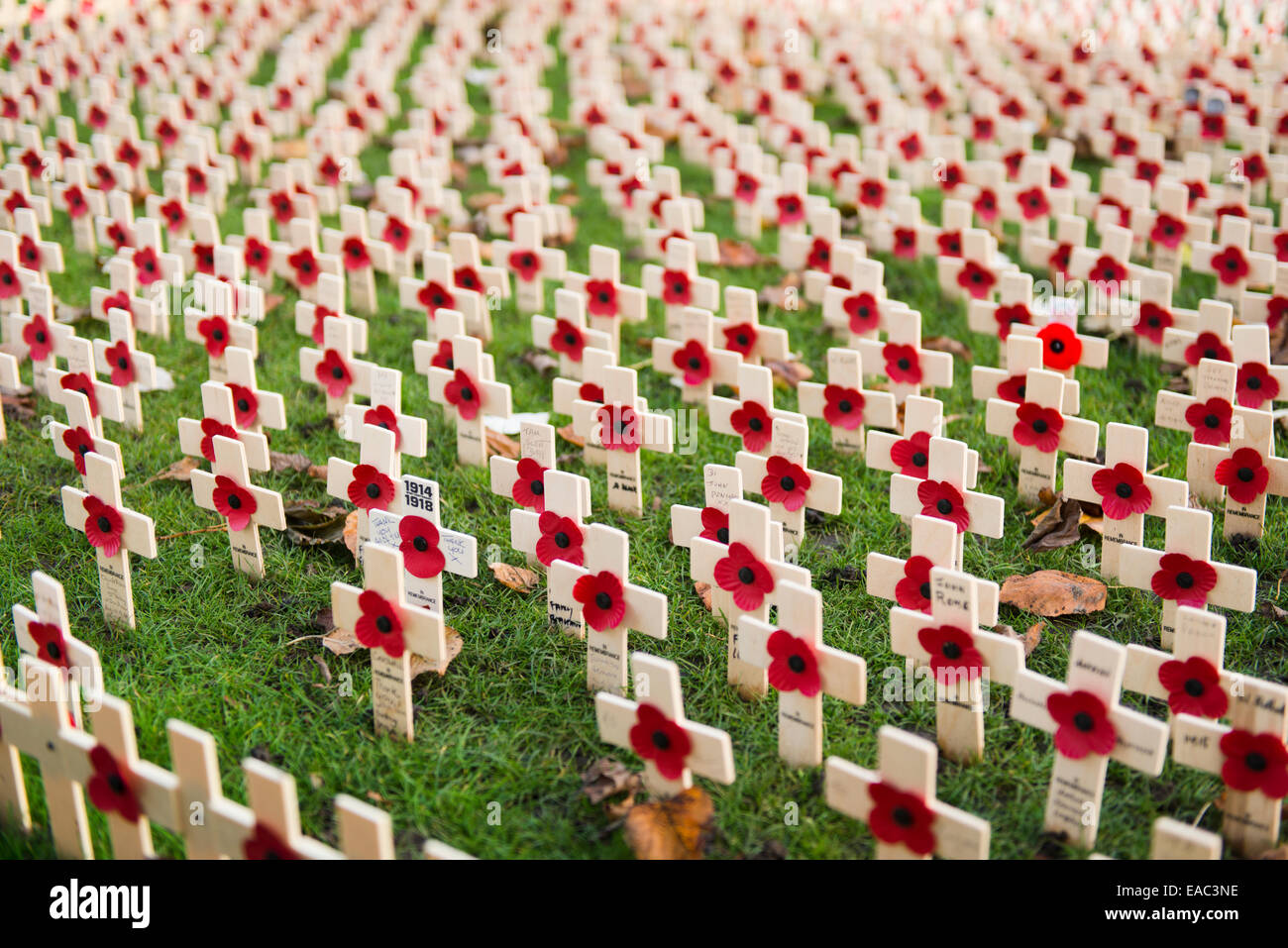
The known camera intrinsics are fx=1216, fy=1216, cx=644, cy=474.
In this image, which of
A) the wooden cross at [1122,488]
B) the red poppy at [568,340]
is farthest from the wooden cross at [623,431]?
the wooden cross at [1122,488]

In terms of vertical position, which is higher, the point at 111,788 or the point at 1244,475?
the point at 1244,475

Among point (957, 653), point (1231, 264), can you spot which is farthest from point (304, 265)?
point (1231, 264)

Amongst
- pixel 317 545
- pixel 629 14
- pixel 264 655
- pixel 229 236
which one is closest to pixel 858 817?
pixel 264 655

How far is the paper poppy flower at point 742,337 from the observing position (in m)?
5.20

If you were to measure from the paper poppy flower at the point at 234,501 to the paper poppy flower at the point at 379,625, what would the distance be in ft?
2.69

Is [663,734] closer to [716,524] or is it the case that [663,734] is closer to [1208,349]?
[716,524]

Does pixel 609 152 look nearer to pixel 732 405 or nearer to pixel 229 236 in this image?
pixel 229 236

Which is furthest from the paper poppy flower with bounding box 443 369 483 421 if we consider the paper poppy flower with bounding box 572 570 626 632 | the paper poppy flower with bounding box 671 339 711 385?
the paper poppy flower with bounding box 572 570 626 632

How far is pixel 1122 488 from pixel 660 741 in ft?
5.77

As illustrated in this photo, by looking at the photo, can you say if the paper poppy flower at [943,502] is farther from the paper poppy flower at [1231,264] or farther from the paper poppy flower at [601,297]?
the paper poppy flower at [1231,264]

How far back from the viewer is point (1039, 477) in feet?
14.0

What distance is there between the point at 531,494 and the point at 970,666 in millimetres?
1496

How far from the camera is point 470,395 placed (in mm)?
4578

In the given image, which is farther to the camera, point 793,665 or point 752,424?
point 752,424
